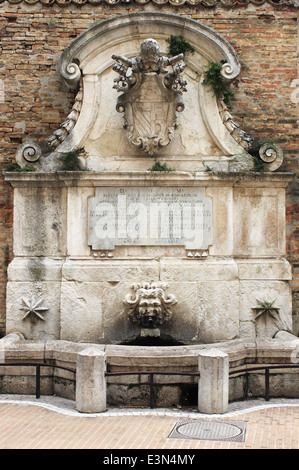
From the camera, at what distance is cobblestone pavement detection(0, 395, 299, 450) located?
18.6 feet

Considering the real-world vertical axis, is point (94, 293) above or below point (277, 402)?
above

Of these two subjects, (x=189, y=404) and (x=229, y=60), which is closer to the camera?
(x=189, y=404)

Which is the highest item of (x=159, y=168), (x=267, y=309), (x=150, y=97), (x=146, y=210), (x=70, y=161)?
(x=150, y=97)

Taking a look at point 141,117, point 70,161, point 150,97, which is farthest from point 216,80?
point 70,161

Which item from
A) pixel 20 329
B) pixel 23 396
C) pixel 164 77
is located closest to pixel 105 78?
pixel 164 77

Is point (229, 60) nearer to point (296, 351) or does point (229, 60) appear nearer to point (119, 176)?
point (119, 176)

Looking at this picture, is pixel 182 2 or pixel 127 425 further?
pixel 182 2

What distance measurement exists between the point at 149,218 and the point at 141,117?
1.54m

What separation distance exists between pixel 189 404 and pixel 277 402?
3.77ft

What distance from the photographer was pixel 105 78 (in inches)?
360

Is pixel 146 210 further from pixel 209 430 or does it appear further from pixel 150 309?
pixel 209 430

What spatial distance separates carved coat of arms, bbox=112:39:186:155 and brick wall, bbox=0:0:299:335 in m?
1.47

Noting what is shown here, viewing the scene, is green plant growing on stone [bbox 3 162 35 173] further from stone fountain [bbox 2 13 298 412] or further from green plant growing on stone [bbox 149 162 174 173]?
green plant growing on stone [bbox 149 162 174 173]

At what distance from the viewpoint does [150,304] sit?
8.37m
